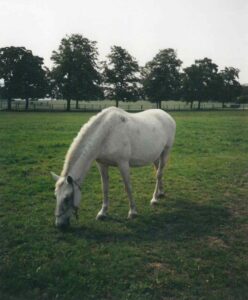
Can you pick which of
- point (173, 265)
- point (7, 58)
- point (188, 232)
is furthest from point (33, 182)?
point (7, 58)

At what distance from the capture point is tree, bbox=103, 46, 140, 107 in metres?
69.9

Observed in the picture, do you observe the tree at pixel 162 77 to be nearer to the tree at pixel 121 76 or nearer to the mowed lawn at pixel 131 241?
the tree at pixel 121 76

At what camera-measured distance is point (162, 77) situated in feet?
240

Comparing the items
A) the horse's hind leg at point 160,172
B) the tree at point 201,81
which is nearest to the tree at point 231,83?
the tree at point 201,81

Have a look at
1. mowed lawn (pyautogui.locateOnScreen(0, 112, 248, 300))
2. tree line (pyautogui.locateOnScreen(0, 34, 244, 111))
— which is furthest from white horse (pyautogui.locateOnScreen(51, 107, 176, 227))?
tree line (pyautogui.locateOnScreen(0, 34, 244, 111))

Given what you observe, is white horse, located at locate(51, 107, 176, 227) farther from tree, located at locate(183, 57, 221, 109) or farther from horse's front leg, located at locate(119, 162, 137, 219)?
tree, located at locate(183, 57, 221, 109)

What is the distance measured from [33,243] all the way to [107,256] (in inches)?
52.9

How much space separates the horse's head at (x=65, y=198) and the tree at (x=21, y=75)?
182 feet

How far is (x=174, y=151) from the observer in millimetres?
15438

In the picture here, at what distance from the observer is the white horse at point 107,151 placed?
6.21 metres

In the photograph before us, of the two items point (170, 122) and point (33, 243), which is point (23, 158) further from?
point (33, 243)

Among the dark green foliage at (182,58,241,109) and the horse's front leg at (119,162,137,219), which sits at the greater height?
the dark green foliage at (182,58,241,109)

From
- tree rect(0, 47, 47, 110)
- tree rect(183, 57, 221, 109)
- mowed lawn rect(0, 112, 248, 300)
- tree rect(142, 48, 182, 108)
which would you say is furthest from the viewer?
tree rect(183, 57, 221, 109)

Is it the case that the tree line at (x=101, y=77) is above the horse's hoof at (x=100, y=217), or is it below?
above
